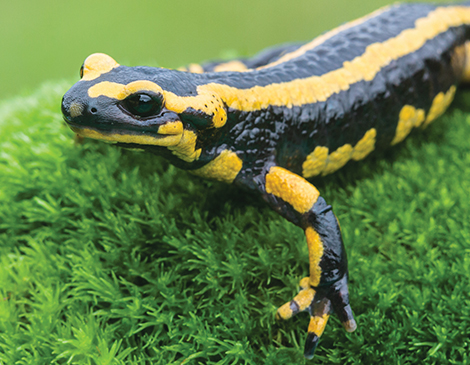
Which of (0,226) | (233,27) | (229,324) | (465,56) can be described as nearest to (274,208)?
(229,324)

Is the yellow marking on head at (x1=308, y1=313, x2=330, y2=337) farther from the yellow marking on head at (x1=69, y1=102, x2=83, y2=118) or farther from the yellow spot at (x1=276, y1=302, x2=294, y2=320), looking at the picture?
the yellow marking on head at (x1=69, y1=102, x2=83, y2=118)

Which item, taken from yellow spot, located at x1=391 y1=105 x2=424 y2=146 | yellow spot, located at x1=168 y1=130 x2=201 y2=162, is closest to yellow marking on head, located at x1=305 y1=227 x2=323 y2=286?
yellow spot, located at x1=168 y1=130 x2=201 y2=162

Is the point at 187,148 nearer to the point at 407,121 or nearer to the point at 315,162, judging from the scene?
the point at 315,162

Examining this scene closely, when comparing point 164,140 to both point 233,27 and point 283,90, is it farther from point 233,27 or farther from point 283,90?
point 233,27

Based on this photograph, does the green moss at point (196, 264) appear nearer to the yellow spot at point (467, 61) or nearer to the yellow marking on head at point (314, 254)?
the yellow marking on head at point (314, 254)

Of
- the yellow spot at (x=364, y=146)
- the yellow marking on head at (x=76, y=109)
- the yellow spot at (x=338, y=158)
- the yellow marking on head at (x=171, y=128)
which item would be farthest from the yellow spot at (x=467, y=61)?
the yellow marking on head at (x=76, y=109)

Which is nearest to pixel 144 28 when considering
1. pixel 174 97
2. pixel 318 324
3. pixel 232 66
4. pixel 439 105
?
pixel 232 66
